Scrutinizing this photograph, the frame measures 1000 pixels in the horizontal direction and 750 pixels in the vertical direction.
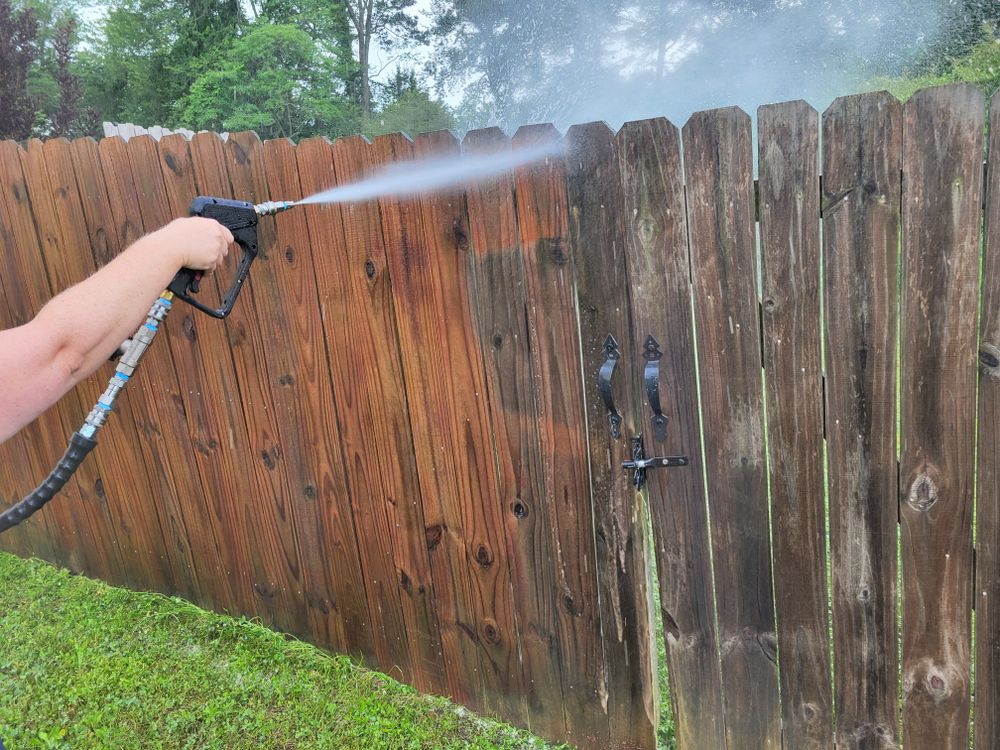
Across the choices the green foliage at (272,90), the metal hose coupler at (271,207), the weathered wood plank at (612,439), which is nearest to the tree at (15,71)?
the green foliage at (272,90)

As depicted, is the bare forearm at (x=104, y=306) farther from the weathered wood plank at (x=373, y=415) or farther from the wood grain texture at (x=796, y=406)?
the wood grain texture at (x=796, y=406)

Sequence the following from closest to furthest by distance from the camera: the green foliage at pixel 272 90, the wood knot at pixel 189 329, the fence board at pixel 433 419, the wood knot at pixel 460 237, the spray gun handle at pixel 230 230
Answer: the spray gun handle at pixel 230 230 < the wood knot at pixel 460 237 < the fence board at pixel 433 419 < the wood knot at pixel 189 329 < the green foliage at pixel 272 90

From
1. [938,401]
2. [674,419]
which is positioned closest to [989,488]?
[938,401]

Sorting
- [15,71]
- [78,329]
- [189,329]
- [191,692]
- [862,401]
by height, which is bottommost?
[191,692]

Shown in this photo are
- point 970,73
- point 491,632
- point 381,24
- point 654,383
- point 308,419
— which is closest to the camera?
point 654,383

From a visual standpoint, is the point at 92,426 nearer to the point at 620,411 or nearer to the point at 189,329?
the point at 189,329

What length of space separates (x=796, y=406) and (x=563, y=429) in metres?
0.72

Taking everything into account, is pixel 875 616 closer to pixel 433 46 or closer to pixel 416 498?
pixel 416 498

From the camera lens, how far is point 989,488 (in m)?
1.65

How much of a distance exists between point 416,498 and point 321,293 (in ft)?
2.92

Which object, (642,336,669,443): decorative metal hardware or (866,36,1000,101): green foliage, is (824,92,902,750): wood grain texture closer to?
(642,336,669,443): decorative metal hardware

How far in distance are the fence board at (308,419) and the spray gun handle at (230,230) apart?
308 mm

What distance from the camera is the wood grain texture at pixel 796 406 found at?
5.52 ft

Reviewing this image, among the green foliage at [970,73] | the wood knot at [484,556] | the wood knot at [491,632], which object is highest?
the green foliage at [970,73]
